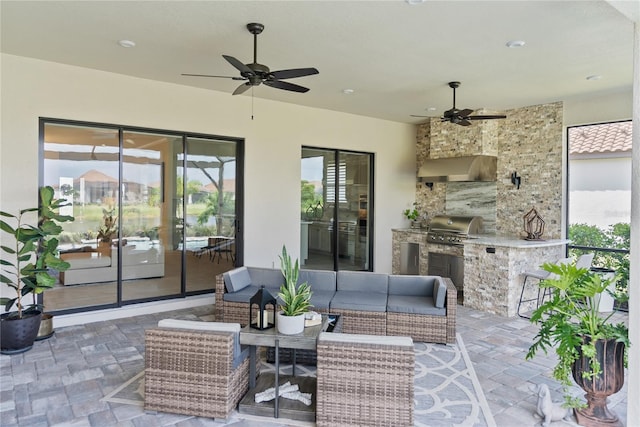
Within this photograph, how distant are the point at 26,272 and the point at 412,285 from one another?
4.24m

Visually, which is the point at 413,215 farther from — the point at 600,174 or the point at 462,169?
the point at 600,174

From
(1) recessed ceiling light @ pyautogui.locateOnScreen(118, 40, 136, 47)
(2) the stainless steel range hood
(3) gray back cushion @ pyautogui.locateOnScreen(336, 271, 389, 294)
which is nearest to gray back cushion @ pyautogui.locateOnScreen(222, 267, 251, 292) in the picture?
(3) gray back cushion @ pyautogui.locateOnScreen(336, 271, 389, 294)

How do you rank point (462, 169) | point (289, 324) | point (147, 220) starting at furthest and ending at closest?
point (462, 169)
point (147, 220)
point (289, 324)

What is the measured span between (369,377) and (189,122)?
4.52 m

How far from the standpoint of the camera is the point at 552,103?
249 inches

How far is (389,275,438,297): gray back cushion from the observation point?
473 cm

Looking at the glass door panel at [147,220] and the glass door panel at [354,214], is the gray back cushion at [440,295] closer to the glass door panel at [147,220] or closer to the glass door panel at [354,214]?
the glass door panel at [354,214]

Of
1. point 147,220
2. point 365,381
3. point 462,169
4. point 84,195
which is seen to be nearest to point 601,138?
point 462,169

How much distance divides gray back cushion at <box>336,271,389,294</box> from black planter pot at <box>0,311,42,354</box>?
130 inches

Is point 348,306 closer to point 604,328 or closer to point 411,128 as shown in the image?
point 604,328

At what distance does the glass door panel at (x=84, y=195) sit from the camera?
5043 millimetres

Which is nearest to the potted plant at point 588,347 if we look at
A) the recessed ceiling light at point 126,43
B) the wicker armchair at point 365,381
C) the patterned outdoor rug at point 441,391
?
the patterned outdoor rug at point 441,391

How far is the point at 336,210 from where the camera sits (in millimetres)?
7551

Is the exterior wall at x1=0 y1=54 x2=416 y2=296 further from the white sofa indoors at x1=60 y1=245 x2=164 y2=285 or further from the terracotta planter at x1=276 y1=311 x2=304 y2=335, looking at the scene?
the terracotta planter at x1=276 y1=311 x2=304 y2=335
